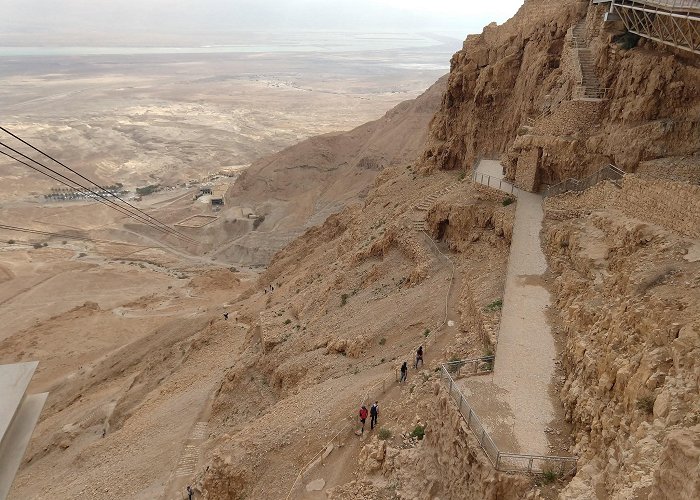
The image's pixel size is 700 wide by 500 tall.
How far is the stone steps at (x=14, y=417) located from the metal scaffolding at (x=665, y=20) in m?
18.0

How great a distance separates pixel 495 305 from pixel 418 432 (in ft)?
12.7

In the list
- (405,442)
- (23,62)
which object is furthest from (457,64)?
(23,62)

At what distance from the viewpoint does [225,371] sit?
63.6 feet

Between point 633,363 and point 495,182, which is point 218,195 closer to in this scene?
point 495,182

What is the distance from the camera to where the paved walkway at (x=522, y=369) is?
8250 millimetres

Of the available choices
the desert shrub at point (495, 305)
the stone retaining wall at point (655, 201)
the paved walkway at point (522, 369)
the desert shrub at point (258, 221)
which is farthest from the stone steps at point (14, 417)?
the desert shrub at point (258, 221)

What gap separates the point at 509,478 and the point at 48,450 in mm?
18936

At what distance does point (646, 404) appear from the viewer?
649 centimetres

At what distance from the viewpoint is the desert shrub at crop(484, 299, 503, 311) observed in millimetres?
12072

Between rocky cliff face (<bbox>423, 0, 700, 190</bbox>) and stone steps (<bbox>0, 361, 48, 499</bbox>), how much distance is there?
52.3 ft

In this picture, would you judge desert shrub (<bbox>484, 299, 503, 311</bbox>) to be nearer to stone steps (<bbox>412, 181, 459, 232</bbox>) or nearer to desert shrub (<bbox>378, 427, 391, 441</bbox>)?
desert shrub (<bbox>378, 427, 391, 441</bbox>)

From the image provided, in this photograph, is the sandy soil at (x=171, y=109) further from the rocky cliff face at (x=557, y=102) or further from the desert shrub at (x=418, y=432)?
the desert shrub at (x=418, y=432)

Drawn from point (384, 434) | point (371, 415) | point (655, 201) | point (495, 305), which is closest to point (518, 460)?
point (384, 434)

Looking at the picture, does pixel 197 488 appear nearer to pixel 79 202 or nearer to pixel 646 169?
pixel 646 169
